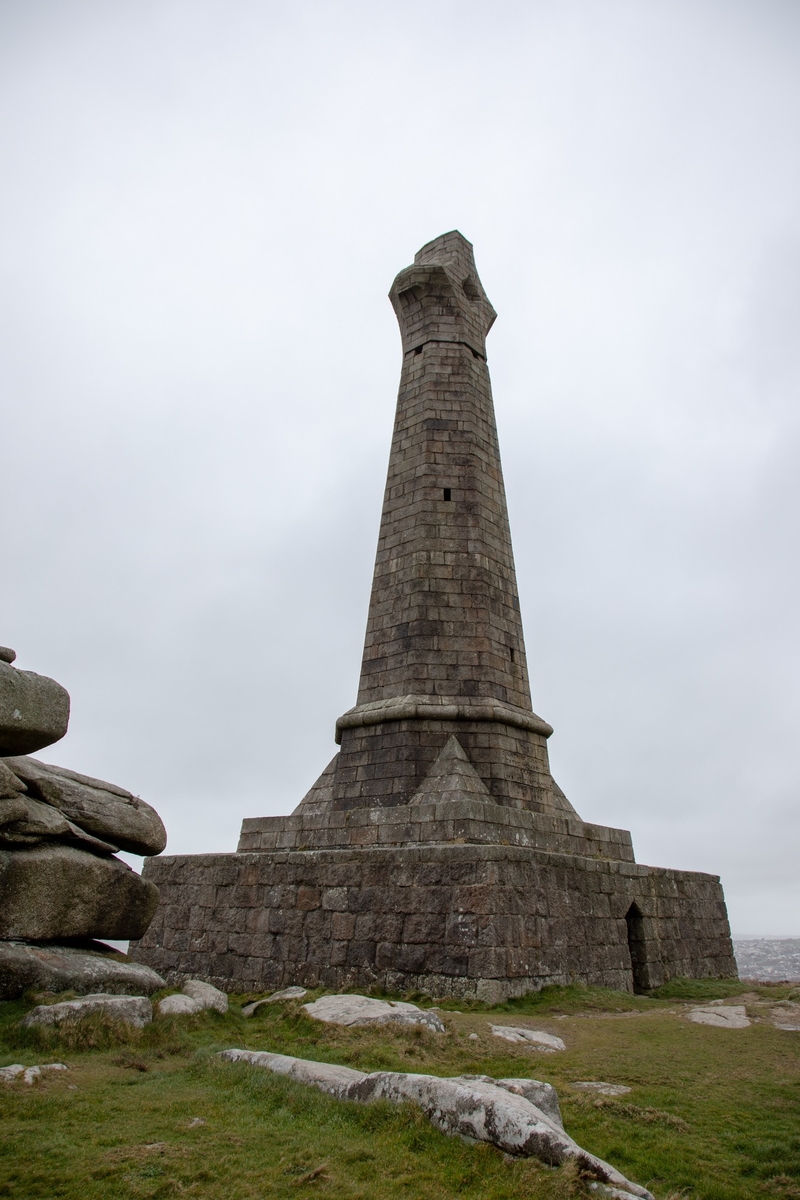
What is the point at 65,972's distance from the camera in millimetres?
6613

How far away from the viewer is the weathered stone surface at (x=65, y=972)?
636cm

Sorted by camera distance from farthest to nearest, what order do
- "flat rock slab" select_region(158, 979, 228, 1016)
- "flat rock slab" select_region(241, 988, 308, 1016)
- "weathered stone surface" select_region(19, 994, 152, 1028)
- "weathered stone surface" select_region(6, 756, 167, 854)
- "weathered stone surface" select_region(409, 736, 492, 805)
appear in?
"weathered stone surface" select_region(409, 736, 492, 805) → "flat rock slab" select_region(241, 988, 308, 1016) → "weathered stone surface" select_region(6, 756, 167, 854) → "flat rock slab" select_region(158, 979, 228, 1016) → "weathered stone surface" select_region(19, 994, 152, 1028)

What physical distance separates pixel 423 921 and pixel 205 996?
2.51 meters

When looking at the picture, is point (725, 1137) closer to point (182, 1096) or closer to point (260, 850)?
point (182, 1096)

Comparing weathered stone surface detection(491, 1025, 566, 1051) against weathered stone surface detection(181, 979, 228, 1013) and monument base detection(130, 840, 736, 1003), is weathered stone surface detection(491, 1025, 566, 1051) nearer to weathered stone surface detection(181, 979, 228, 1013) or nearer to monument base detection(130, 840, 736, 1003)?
monument base detection(130, 840, 736, 1003)

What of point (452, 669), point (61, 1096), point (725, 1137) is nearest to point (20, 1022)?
point (61, 1096)

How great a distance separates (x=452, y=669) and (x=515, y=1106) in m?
7.85

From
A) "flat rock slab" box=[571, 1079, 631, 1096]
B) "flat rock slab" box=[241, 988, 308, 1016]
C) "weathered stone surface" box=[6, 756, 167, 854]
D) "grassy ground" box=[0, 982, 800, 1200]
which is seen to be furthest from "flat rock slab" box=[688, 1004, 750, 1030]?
"weathered stone surface" box=[6, 756, 167, 854]

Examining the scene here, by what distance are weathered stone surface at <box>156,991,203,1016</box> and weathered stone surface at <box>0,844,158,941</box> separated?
0.75 m

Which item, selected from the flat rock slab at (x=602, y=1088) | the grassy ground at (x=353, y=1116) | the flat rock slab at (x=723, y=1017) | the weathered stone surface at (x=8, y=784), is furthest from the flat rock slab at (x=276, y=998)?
the flat rock slab at (x=723, y=1017)

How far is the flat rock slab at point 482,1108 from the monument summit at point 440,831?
3614mm

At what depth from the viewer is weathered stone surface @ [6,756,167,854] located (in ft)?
24.3

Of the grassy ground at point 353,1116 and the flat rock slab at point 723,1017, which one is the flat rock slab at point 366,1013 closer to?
the grassy ground at point 353,1116

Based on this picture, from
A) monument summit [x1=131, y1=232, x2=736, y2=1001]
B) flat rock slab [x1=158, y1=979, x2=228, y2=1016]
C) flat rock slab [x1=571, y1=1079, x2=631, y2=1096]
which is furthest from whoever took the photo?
monument summit [x1=131, y1=232, x2=736, y2=1001]
